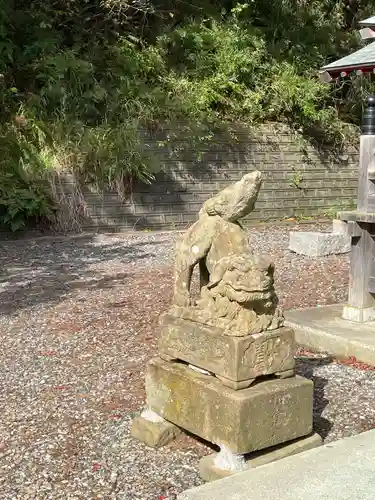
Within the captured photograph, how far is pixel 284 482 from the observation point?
2930 mm

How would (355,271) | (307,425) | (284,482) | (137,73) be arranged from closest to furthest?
(284,482), (307,425), (355,271), (137,73)

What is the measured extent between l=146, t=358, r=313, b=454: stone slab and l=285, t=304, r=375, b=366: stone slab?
1.85 m

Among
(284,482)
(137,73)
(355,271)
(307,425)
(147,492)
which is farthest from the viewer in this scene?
(137,73)

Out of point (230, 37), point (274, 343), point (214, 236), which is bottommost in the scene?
point (274, 343)

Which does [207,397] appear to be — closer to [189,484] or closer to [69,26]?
[189,484]

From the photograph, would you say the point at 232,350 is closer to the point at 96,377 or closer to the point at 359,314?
the point at 96,377

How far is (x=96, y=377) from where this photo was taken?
4840 mm

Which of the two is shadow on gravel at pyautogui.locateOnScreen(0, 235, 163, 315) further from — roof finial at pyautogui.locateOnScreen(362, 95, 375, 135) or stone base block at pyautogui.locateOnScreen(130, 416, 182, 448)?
roof finial at pyautogui.locateOnScreen(362, 95, 375, 135)

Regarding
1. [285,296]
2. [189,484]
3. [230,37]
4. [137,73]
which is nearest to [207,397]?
[189,484]

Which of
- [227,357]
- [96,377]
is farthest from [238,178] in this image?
[227,357]

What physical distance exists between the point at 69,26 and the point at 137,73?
2.12 m

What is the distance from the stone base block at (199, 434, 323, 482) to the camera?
128 inches

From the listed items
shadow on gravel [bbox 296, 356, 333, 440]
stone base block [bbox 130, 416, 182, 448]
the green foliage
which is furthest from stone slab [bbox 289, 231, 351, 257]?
stone base block [bbox 130, 416, 182, 448]

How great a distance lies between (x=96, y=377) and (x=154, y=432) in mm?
1257
